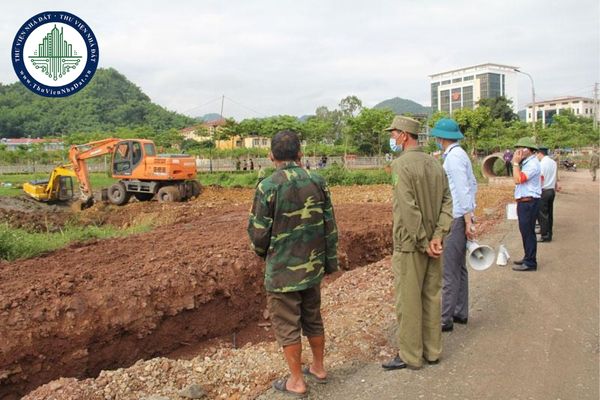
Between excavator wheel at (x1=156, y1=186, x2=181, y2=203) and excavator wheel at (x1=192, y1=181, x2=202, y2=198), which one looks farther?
excavator wheel at (x1=192, y1=181, x2=202, y2=198)

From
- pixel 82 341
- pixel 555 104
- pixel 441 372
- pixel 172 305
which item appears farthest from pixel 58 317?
pixel 555 104

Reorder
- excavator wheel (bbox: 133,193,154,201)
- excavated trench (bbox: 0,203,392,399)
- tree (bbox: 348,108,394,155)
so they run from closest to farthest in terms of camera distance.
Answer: excavated trench (bbox: 0,203,392,399)
excavator wheel (bbox: 133,193,154,201)
tree (bbox: 348,108,394,155)

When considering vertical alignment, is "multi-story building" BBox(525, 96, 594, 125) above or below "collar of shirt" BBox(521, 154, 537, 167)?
above

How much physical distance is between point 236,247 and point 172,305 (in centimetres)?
211

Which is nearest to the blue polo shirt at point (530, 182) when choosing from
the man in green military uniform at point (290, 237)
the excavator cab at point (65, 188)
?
the man in green military uniform at point (290, 237)

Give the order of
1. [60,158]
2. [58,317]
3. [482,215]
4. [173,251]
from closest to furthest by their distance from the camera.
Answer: [58,317] → [173,251] → [482,215] → [60,158]

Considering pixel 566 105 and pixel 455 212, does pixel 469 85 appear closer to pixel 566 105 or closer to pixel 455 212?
pixel 566 105

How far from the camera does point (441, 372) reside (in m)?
4.09

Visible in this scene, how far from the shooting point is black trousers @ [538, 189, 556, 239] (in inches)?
378

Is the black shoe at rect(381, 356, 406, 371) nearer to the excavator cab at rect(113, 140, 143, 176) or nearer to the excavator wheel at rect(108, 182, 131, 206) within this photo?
the excavator cab at rect(113, 140, 143, 176)

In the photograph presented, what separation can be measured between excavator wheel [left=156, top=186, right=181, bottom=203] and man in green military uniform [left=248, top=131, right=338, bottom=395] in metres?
16.8

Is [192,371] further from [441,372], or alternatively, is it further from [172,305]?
[172,305]

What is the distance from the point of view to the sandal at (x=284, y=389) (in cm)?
370

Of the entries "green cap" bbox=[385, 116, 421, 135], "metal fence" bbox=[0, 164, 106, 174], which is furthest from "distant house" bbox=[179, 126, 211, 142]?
"green cap" bbox=[385, 116, 421, 135]
